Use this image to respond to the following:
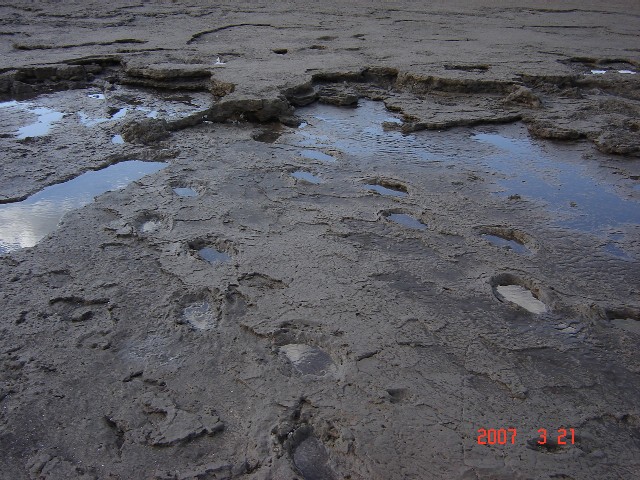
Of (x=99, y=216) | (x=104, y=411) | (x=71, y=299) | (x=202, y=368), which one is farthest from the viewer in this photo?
(x=99, y=216)

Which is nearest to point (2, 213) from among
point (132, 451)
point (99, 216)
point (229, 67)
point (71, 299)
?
point (99, 216)

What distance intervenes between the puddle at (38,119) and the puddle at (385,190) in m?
2.72

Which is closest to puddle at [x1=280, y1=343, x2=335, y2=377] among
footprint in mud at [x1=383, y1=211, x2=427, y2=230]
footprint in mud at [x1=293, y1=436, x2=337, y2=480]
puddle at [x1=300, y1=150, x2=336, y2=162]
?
footprint in mud at [x1=293, y1=436, x2=337, y2=480]

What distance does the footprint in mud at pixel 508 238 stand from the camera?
9.99ft

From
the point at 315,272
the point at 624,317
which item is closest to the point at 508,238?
the point at 624,317

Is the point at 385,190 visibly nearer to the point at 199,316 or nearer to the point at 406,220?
the point at 406,220

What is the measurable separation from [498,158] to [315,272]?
2.30 meters

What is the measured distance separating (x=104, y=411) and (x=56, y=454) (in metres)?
0.20

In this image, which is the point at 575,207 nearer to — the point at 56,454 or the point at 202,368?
the point at 202,368

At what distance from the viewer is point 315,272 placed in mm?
2672

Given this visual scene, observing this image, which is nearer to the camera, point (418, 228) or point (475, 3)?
point (418, 228)

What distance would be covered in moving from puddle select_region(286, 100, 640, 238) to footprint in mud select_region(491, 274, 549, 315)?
2.56 ft

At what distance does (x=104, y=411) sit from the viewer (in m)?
1.91

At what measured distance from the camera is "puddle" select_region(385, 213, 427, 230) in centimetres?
319
